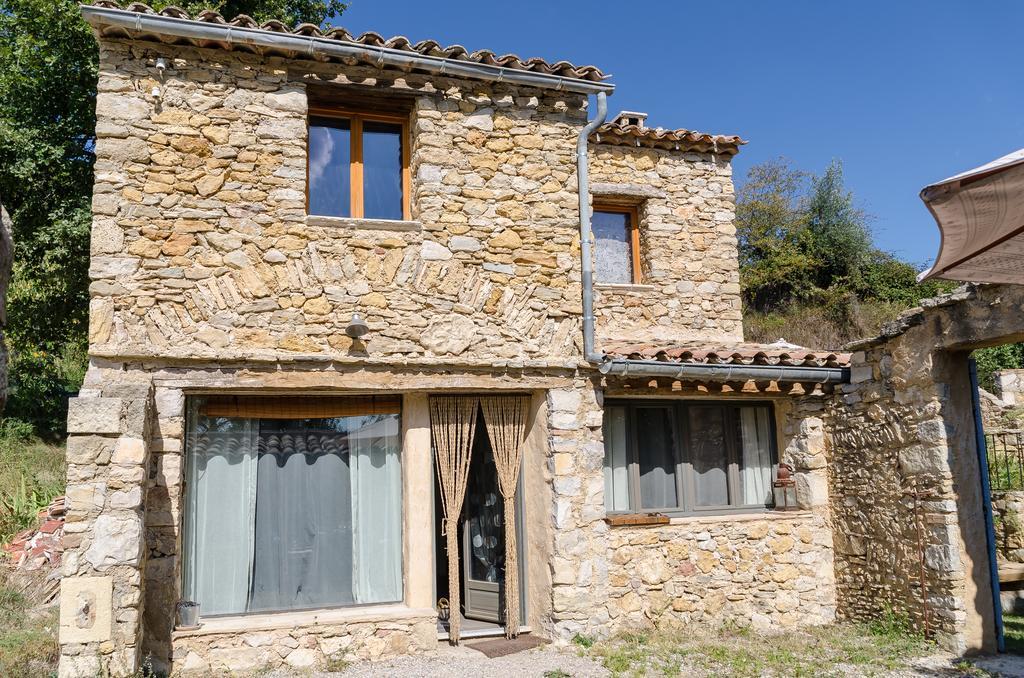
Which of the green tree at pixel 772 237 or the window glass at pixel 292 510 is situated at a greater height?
the green tree at pixel 772 237

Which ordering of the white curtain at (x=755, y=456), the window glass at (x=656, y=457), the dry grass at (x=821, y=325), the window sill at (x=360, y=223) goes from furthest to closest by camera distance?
1. the dry grass at (x=821, y=325)
2. the white curtain at (x=755, y=456)
3. the window glass at (x=656, y=457)
4. the window sill at (x=360, y=223)

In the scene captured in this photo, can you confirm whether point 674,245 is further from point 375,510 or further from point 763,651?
point 375,510

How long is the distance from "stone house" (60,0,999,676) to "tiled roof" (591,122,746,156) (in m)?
1.88

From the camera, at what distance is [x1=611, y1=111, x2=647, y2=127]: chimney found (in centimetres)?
1008

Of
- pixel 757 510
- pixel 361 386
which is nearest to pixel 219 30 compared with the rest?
pixel 361 386

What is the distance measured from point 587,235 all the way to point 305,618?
171 inches

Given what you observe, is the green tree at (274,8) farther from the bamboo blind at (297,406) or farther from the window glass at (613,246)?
the bamboo blind at (297,406)

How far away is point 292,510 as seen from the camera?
6.86 meters

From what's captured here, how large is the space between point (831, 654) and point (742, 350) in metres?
2.98

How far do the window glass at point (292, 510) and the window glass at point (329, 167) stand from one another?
182 cm

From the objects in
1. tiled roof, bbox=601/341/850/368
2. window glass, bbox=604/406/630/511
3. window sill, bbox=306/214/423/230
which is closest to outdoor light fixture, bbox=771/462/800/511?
tiled roof, bbox=601/341/850/368

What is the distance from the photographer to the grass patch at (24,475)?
998 cm

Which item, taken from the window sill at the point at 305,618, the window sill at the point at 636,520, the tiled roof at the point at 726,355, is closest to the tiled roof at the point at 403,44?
the tiled roof at the point at 726,355

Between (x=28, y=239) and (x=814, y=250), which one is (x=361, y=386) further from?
(x=814, y=250)
